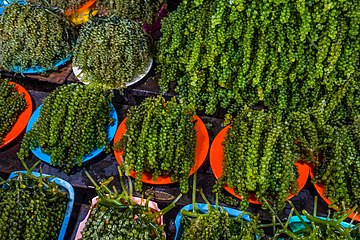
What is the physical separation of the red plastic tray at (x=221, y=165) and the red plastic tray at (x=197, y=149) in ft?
0.14

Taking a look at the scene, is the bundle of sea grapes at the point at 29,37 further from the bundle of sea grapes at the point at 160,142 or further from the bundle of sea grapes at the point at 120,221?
the bundle of sea grapes at the point at 120,221

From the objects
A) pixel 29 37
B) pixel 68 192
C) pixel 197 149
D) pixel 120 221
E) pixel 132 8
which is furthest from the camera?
pixel 132 8

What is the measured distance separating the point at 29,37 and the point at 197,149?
1.07 m

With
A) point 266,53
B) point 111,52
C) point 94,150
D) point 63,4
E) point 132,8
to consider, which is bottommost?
point 94,150

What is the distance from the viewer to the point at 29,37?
1.99 m

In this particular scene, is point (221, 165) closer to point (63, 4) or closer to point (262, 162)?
point (262, 162)

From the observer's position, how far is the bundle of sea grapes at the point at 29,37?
198cm

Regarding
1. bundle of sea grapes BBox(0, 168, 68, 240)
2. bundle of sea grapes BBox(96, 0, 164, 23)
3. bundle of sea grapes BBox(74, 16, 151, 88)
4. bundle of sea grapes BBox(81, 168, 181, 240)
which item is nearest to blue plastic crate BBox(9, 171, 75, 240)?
bundle of sea grapes BBox(0, 168, 68, 240)

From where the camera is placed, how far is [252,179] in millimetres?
1503

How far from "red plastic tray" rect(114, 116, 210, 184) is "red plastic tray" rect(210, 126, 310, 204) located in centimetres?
4

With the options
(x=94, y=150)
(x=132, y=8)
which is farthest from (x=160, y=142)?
(x=132, y=8)

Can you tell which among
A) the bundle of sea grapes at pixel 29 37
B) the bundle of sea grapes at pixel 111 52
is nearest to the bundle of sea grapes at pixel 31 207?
the bundle of sea grapes at pixel 111 52

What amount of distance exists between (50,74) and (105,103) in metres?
0.53

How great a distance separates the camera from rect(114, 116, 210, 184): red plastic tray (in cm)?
165
